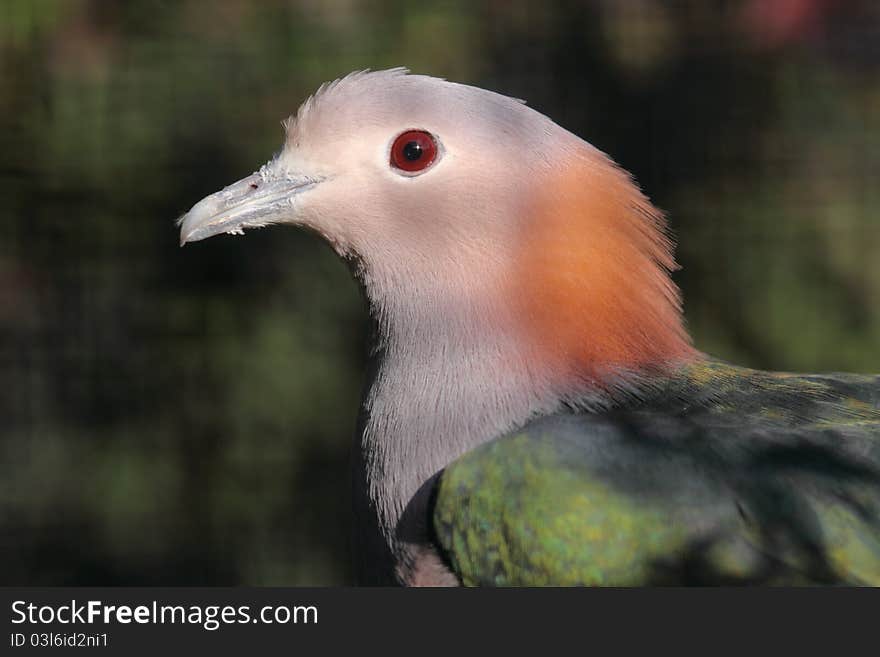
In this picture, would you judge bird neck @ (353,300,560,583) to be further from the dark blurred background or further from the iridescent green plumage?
the dark blurred background

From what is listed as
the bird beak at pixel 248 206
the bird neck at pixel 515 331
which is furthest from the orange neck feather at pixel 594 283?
the bird beak at pixel 248 206

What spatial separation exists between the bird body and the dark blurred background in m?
1.24

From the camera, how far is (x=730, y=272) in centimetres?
353

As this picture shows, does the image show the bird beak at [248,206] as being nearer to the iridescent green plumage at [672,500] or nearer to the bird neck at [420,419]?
the bird neck at [420,419]

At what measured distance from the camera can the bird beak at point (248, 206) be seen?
229 cm

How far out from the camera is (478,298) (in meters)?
2.21

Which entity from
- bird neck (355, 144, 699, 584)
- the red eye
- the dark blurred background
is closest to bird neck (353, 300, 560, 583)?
bird neck (355, 144, 699, 584)

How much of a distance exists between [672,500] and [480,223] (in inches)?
25.3

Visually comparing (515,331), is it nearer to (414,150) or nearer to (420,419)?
(420,419)

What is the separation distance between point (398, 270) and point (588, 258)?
0.35 meters

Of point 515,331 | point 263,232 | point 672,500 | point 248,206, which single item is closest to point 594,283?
point 515,331

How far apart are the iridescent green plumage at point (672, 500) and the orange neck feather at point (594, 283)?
7.8 inches

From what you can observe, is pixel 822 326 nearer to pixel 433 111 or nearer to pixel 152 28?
pixel 433 111

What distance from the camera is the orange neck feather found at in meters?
2.19
